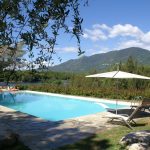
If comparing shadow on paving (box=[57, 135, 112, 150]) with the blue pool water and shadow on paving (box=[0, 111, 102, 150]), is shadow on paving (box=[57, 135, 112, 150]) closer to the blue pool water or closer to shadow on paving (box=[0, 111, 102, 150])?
shadow on paving (box=[0, 111, 102, 150])

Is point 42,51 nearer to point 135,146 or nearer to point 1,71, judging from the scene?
point 1,71

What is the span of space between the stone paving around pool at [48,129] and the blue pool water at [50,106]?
426 cm

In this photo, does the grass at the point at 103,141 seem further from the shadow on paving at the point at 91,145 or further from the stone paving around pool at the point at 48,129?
the stone paving around pool at the point at 48,129

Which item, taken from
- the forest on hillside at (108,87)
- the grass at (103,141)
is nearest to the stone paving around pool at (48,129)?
the grass at (103,141)

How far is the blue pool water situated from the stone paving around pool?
426 centimetres

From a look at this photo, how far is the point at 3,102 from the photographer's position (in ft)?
75.5

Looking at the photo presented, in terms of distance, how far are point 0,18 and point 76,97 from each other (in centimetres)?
1872

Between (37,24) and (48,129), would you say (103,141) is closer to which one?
(48,129)

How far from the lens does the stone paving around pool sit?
832 cm

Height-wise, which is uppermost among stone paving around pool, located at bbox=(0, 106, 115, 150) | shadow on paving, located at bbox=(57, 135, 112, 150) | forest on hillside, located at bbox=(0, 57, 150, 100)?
forest on hillside, located at bbox=(0, 57, 150, 100)

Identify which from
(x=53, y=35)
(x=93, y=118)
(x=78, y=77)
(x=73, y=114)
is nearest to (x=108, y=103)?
(x=73, y=114)

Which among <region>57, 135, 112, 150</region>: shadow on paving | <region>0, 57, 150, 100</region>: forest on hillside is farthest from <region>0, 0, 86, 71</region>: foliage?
<region>0, 57, 150, 100</region>: forest on hillside

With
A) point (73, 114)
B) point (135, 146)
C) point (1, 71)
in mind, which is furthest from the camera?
point (73, 114)

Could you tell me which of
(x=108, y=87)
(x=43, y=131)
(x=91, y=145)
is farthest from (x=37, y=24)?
(x=108, y=87)
